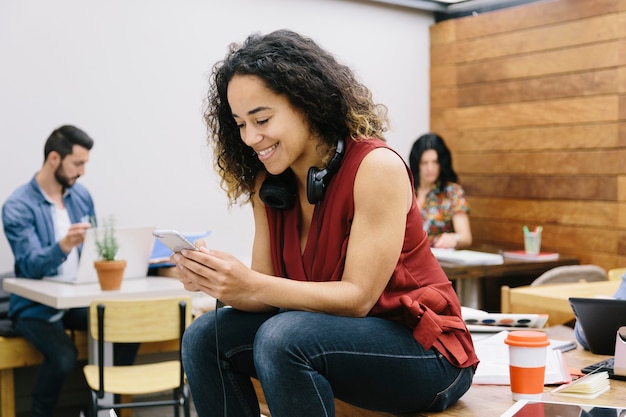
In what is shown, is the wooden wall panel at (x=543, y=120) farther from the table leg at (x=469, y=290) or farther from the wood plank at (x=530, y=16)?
the table leg at (x=469, y=290)

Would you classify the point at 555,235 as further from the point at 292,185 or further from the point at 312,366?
the point at 312,366

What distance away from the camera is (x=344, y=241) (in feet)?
5.73

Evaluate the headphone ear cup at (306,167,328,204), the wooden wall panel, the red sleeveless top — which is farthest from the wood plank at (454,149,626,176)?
the headphone ear cup at (306,167,328,204)

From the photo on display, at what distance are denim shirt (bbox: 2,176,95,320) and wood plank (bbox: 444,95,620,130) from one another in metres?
2.97

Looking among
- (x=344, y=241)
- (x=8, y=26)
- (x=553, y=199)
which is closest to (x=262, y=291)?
(x=344, y=241)

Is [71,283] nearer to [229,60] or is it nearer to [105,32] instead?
[105,32]

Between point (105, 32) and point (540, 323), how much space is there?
3.21m

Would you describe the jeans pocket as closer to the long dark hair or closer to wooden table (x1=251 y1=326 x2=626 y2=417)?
wooden table (x1=251 y1=326 x2=626 y2=417)

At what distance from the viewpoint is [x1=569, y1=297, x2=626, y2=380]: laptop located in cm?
203

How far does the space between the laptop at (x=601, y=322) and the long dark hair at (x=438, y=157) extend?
299cm

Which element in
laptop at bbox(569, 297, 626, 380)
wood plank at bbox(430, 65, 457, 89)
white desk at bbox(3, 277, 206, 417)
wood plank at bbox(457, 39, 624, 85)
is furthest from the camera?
wood plank at bbox(430, 65, 457, 89)

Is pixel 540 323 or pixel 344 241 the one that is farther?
pixel 540 323

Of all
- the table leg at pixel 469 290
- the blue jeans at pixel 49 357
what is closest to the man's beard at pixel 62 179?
the blue jeans at pixel 49 357

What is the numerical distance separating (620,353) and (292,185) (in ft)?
2.99
